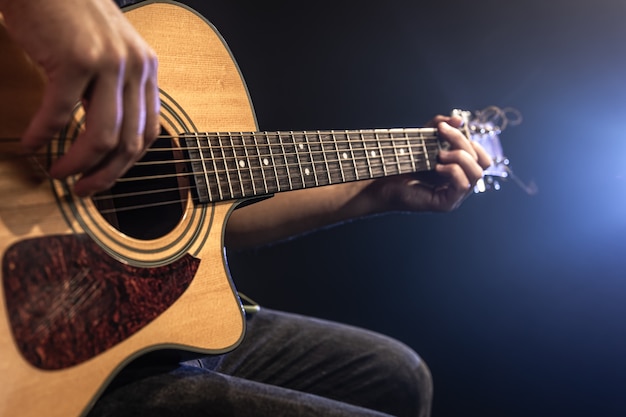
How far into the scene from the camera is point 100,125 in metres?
0.51

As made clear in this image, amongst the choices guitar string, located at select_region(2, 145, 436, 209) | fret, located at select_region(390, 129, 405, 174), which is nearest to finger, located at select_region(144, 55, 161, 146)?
guitar string, located at select_region(2, 145, 436, 209)

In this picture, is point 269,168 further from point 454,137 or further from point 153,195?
point 454,137

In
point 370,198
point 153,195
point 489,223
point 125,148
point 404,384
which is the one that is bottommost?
point 404,384

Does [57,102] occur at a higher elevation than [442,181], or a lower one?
higher

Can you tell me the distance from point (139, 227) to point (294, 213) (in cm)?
49

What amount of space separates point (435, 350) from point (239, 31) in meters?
1.18

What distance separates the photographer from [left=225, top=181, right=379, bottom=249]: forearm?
44.9 inches

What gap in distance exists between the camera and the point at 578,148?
1713 mm

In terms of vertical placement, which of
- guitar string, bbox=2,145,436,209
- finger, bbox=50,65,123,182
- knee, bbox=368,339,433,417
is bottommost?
knee, bbox=368,339,433,417

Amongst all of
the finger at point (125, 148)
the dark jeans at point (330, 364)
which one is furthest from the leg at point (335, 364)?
the finger at point (125, 148)

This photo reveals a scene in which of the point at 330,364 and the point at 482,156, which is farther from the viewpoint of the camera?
the point at 482,156

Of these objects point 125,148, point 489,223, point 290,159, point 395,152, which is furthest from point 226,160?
point 489,223

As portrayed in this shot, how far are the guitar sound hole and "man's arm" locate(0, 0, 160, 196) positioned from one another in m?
0.14

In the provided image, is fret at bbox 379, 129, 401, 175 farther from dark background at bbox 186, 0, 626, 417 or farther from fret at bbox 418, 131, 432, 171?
dark background at bbox 186, 0, 626, 417
